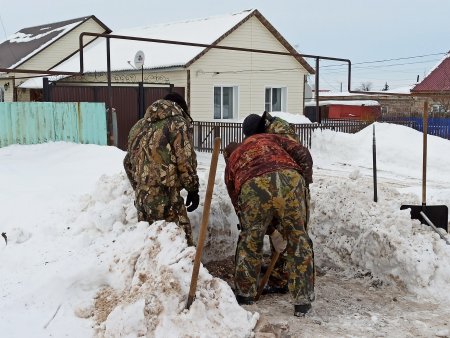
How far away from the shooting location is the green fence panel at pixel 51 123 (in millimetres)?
8703

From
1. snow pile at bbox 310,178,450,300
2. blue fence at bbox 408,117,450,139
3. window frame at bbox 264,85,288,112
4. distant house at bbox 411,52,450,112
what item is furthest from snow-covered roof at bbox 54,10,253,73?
snow pile at bbox 310,178,450,300

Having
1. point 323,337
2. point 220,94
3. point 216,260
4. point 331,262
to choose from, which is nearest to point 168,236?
point 323,337

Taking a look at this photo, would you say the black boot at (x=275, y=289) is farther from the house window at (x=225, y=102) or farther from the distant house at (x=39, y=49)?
the distant house at (x=39, y=49)

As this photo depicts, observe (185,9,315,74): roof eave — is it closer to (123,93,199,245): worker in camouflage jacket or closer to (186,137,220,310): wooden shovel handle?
(123,93,199,245): worker in camouflage jacket

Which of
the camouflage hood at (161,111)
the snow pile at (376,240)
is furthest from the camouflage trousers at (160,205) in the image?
the snow pile at (376,240)

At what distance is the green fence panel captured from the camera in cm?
870

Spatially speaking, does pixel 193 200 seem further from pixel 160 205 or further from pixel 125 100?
pixel 125 100

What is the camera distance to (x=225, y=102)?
20.6m

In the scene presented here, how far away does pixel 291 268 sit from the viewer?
397 cm

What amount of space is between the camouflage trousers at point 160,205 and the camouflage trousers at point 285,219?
2.05 ft

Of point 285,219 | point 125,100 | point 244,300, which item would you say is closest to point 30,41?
point 125,100

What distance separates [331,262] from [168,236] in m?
2.32

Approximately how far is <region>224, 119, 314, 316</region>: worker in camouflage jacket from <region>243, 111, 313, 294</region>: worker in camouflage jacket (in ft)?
0.54

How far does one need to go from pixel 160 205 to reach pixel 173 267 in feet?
3.19
